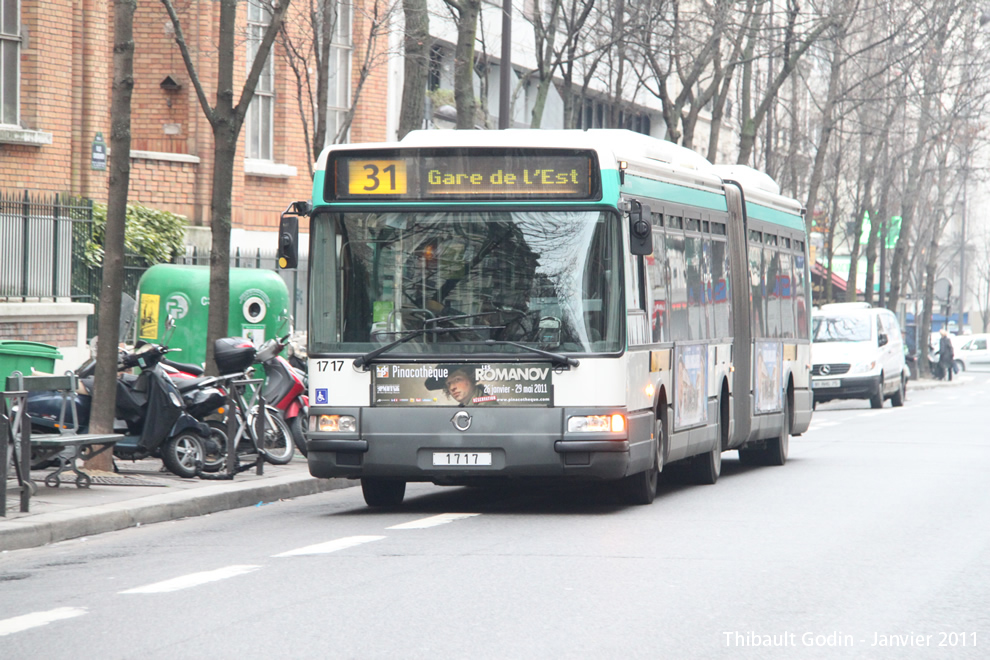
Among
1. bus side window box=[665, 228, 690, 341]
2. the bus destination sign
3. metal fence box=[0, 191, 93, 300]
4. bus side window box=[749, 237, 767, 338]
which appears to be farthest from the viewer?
metal fence box=[0, 191, 93, 300]

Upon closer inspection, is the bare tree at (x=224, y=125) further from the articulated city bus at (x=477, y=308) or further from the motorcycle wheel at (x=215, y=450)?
the articulated city bus at (x=477, y=308)

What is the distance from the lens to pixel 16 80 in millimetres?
22078

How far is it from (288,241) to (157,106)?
50.3ft

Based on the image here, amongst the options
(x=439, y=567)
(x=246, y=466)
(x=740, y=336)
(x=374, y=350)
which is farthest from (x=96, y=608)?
(x=740, y=336)

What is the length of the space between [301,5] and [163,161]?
130 inches

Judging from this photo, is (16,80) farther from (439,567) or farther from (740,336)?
(439,567)

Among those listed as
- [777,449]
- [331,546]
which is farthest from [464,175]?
[777,449]

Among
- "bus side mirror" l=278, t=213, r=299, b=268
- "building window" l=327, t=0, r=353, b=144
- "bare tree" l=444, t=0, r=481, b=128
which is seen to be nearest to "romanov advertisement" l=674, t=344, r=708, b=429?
"bus side mirror" l=278, t=213, r=299, b=268

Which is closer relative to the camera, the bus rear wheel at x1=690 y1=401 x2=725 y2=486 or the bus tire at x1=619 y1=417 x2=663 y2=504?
the bus tire at x1=619 y1=417 x2=663 y2=504

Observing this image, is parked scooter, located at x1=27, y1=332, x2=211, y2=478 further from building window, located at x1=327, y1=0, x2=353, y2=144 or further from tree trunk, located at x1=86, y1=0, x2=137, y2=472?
building window, located at x1=327, y1=0, x2=353, y2=144

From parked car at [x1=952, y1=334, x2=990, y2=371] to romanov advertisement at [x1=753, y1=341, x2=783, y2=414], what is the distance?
58.9 metres

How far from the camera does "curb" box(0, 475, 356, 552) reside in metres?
10.4

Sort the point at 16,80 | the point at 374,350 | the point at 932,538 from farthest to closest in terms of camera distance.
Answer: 1. the point at 16,80
2. the point at 374,350
3. the point at 932,538

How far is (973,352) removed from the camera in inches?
3113
